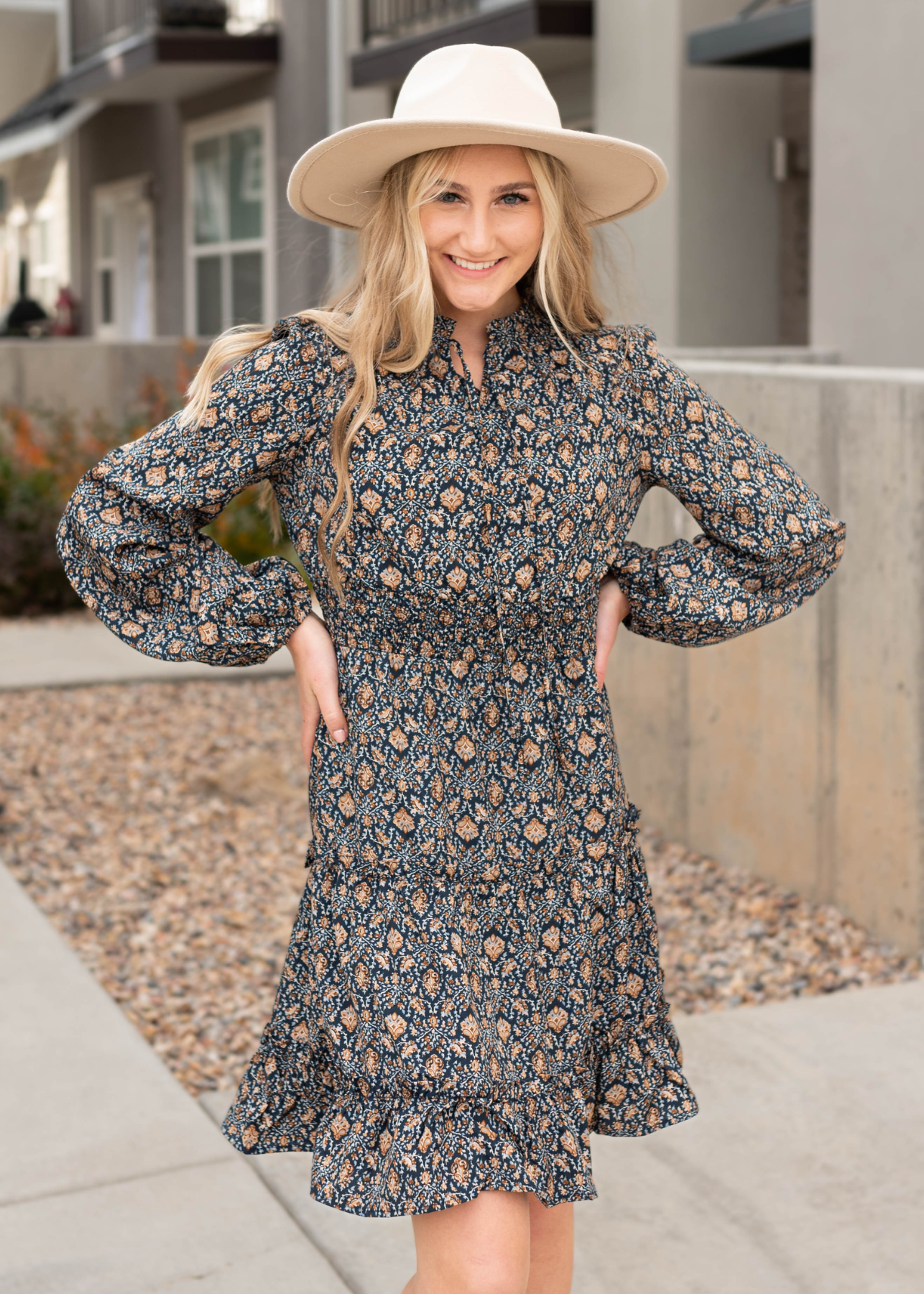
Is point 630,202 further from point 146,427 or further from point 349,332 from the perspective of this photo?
point 146,427

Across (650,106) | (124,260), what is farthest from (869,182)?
(124,260)

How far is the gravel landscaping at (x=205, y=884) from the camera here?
4.39m

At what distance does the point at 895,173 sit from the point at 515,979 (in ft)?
22.1

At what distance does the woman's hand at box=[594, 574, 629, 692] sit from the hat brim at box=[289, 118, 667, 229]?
527mm

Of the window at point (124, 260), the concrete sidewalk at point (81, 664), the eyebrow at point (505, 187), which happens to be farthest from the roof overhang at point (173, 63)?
the eyebrow at point (505, 187)

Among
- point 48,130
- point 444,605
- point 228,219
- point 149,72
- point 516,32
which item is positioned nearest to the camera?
point 444,605

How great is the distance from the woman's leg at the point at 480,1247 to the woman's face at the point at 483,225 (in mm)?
1145

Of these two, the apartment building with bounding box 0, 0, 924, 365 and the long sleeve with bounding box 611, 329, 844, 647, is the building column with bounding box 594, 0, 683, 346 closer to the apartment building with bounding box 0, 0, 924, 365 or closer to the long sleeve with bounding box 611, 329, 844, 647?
the apartment building with bounding box 0, 0, 924, 365

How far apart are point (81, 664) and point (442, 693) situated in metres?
6.67

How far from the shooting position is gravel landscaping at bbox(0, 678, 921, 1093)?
439 centimetres

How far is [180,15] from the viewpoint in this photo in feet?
48.9

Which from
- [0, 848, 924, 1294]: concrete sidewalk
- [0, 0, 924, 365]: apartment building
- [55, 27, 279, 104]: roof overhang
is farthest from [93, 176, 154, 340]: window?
[0, 848, 924, 1294]: concrete sidewalk

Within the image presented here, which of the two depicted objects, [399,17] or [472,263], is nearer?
[472,263]

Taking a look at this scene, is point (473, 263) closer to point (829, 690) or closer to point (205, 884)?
point (829, 690)
